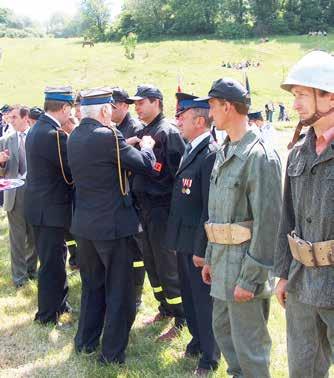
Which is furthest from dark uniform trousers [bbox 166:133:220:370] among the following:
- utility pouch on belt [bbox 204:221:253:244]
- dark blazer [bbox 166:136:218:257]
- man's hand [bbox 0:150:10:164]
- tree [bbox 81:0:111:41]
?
tree [bbox 81:0:111:41]

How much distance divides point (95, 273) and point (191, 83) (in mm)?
39675

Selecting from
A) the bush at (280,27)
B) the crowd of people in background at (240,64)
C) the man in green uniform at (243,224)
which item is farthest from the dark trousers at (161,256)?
the bush at (280,27)

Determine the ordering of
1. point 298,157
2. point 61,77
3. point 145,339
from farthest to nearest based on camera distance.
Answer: point 61,77, point 145,339, point 298,157

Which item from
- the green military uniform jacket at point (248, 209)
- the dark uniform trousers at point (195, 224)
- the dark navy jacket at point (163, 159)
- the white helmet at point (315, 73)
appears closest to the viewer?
the white helmet at point (315, 73)

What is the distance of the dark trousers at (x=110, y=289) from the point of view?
427 centimetres

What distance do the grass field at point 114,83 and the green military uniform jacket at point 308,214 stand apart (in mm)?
1474

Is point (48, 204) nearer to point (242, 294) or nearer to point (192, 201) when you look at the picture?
point (192, 201)

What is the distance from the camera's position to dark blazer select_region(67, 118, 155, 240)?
4070 mm

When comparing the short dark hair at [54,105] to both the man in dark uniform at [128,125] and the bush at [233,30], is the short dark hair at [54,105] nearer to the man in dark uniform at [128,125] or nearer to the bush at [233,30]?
the man in dark uniform at [128,125]

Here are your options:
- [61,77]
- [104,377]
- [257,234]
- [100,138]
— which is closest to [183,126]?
[100,138]

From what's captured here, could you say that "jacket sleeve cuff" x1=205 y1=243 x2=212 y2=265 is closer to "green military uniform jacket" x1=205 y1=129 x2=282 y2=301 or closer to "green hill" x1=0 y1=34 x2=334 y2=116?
"green military uniform jacket" x1=205 y1=129 x2=282 y2=301

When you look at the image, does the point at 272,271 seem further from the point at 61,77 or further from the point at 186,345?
the point at 61,77

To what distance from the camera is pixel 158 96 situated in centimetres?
505

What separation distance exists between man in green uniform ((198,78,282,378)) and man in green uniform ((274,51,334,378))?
0.19 metres
